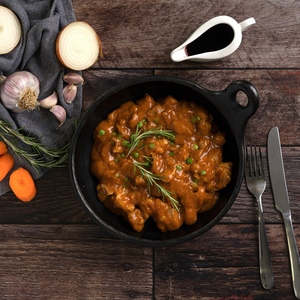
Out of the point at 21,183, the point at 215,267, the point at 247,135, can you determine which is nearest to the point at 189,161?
the point at 247,135

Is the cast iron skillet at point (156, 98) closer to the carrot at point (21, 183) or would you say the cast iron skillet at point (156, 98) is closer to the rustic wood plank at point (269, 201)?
the rustic wood plank at point (269, 201)

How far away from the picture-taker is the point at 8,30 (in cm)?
171

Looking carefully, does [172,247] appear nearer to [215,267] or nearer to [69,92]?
[215,267]

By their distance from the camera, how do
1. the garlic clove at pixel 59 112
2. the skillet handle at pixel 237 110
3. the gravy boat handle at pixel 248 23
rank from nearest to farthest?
the skillet handle at pixel 237 110
the gravy boat handle at pixel 248 23
the garlic clove at pixel 59 112

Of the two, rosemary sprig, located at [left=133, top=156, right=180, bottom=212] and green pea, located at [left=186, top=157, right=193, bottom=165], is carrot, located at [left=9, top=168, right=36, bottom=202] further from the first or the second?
green pea, located at [left=186, top=157, right=193, bottom=165]

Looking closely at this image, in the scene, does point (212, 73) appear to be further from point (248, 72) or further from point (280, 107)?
point (280, 107)

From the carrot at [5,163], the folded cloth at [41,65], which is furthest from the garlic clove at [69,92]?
the carrot at [5,163]

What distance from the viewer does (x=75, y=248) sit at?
1899 mm

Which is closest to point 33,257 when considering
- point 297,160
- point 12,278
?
point 12,278

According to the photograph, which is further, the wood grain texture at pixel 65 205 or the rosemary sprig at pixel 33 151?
the wood grain texture at pixel 65 205

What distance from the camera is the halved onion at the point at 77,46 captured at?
1734mm

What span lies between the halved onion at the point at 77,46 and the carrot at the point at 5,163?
0.75 m

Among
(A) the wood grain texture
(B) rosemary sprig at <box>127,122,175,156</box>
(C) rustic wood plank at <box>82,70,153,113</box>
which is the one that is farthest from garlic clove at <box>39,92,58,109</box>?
(B) rosemary sprig at <box>127,122,175,156</box>

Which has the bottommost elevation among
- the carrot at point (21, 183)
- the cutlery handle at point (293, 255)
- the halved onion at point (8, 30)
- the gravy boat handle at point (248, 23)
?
the cutlery handle at point (293, 255)
